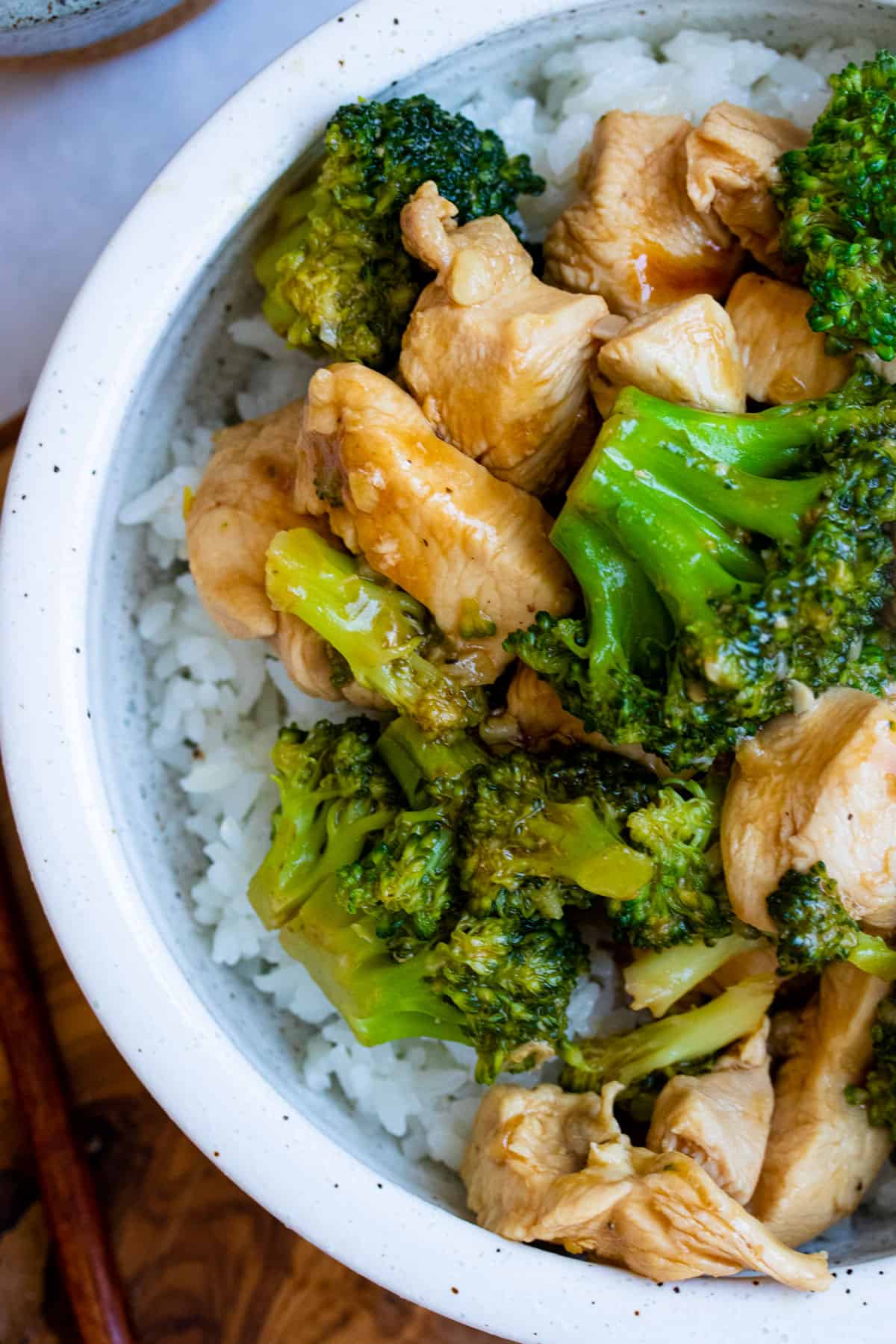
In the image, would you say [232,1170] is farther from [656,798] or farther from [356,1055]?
[656,798]

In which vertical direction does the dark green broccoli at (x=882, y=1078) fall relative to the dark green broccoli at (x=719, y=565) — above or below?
below

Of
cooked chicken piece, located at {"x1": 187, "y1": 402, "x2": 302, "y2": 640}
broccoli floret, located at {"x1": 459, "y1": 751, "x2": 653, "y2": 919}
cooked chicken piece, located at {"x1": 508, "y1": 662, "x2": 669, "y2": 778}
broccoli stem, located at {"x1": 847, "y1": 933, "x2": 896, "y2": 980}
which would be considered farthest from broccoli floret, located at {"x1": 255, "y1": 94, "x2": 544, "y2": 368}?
broccoli stem, located at {"x1": 847, "y1": 933, "x2": 896, "y2": 980}

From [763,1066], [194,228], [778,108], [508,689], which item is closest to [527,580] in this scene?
[508,689]

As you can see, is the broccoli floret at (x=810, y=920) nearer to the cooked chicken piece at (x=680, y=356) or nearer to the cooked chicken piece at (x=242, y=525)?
the cooked chicken piece at (x=680, y=356)

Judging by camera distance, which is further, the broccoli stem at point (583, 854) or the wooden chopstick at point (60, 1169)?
the wooden chopstick at point (60, 1169)

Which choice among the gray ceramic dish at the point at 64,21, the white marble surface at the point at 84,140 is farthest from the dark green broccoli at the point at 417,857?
the gray ceramic dish at the point at 64,21

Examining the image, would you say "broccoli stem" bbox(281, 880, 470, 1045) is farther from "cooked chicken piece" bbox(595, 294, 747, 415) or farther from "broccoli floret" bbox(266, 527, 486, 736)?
"cooked chicken piece" bbox(595, 294, 747, 415)

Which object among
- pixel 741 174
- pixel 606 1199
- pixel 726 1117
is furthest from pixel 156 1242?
pixel 741 174
